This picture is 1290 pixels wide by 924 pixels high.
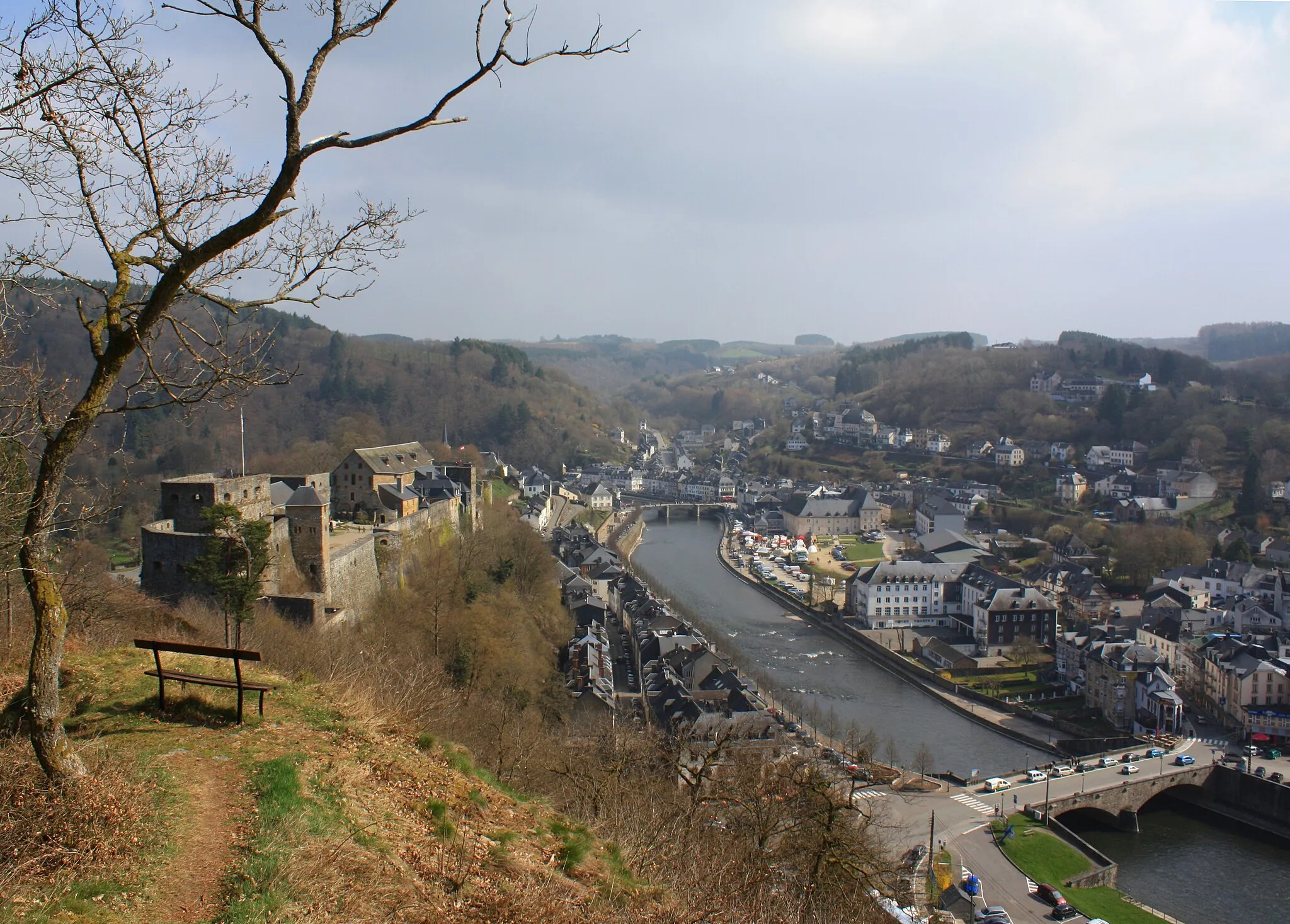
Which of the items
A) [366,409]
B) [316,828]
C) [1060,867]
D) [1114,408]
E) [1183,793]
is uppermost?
[366,409]

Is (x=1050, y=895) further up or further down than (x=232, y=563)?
further down

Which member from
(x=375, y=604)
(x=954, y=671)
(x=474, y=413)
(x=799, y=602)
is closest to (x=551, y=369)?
(x=474, y=413)

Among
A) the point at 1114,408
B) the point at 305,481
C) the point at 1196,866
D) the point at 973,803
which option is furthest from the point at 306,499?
the point at 1114,408

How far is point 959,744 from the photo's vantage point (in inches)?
666

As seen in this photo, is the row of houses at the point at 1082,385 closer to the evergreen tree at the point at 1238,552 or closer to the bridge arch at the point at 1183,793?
the evergreen tree at the point at 1238,552

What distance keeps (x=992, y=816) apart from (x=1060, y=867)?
3.74ft

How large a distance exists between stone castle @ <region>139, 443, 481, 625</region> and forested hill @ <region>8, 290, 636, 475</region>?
977 centimetres

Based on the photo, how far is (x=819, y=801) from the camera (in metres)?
6.50

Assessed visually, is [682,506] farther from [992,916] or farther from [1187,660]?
[992,916]

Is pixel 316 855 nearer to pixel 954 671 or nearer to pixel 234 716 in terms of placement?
pixel 234 716

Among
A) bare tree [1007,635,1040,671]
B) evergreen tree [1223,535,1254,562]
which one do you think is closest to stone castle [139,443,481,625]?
bare tree [1007,635,1040,671]

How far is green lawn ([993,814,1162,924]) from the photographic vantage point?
38.1 feet

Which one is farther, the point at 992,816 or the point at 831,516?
the point at 831,516

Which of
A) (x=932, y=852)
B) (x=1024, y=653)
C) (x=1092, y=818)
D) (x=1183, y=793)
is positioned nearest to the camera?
(x=932, y=852)
